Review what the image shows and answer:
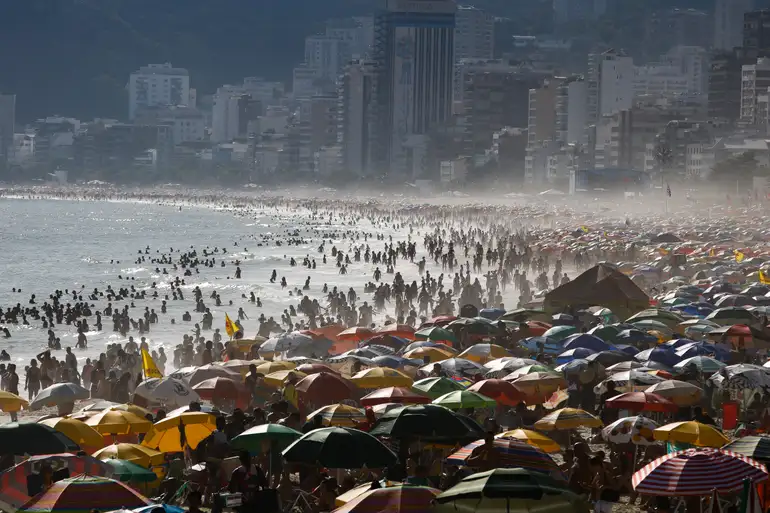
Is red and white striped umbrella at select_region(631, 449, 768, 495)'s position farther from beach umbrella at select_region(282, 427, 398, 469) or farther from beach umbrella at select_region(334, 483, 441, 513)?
beach umbrella at select_region(282, 427, 398, 469)

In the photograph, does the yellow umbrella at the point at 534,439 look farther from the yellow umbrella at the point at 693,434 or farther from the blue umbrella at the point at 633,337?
the blue umbrella at the point at 633,337

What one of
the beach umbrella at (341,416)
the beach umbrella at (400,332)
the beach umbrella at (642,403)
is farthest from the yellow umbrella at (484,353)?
the beach umbrella at (341,416)

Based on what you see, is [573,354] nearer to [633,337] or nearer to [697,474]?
[633,337]

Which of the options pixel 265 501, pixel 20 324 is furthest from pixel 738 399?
pixel 20 324

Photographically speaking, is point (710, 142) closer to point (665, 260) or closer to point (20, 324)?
point (665, 260)

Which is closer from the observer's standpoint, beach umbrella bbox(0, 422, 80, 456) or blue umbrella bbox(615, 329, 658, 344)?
beach umbrella bbox(0, 422, 80, 456)

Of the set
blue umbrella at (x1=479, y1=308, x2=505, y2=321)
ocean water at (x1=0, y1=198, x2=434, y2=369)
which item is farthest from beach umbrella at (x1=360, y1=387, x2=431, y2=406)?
ocean water at (x1=0, y1=198, x2=434, y2=369)
